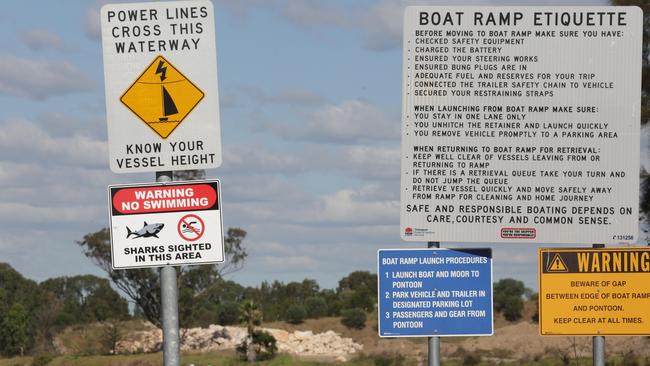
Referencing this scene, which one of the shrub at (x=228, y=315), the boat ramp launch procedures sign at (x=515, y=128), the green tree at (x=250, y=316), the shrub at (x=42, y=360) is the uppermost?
the boat ramp launch procedures sign at (x=515, y=128)

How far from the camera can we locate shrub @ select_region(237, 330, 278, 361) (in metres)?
62.5

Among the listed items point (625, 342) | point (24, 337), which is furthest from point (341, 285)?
point (625, 342)

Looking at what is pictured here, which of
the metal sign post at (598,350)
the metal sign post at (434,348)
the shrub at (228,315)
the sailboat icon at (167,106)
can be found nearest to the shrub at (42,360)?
the shrub at (228,315)

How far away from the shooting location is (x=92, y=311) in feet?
361

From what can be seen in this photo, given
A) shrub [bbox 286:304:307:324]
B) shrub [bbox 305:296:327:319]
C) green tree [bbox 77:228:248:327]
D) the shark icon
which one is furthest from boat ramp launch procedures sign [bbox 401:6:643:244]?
shrub [bbox 305:296:327:319]

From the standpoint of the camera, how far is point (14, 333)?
8656cm

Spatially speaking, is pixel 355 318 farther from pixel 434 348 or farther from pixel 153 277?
pixel 434 348

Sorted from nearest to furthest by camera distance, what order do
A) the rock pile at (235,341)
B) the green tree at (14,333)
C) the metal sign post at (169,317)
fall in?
the metal sign post at (169,317) < the rock pile at (235,341) < the green tree at (14,333)

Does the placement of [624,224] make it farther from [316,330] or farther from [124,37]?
[316,330]

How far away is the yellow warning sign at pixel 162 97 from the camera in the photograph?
813 centimetres

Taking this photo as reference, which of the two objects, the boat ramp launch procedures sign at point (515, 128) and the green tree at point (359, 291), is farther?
the green tree at point (359, 291)

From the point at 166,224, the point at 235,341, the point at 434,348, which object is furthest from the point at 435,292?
the point at 235,341

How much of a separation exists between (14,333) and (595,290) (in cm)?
8270

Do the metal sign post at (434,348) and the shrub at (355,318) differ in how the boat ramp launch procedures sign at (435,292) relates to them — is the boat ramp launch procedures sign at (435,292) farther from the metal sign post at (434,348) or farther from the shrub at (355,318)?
the shrub at (355,318)
